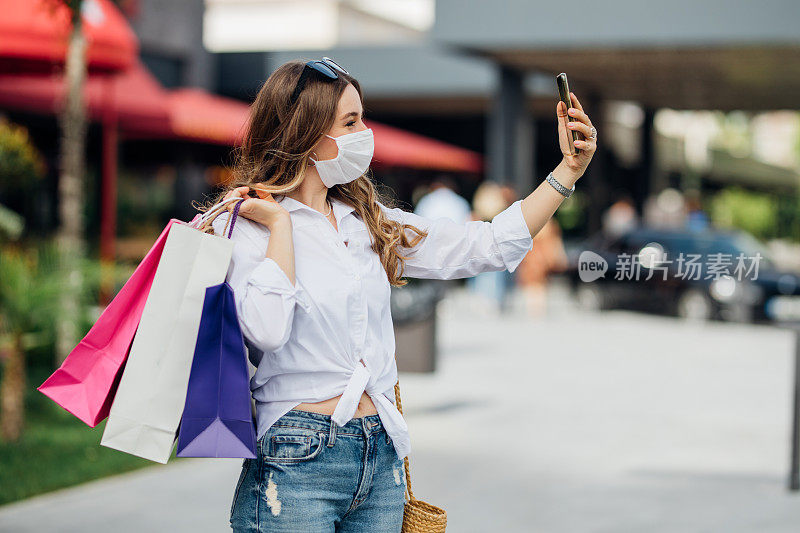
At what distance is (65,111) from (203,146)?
23.2ft

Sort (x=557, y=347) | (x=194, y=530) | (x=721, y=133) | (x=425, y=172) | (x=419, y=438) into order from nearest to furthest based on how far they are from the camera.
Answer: (x=194, y=530) → (x=419, y=438) → (x=557, y=347) → (x=425, y=172) → (x=721, y=133)

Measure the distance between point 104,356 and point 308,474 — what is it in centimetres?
52

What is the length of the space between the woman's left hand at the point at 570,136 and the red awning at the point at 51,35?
20.1 feet

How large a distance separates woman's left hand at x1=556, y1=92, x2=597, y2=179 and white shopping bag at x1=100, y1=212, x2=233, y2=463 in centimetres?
84

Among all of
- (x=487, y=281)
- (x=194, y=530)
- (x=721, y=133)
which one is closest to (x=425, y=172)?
(x=487, y=281)

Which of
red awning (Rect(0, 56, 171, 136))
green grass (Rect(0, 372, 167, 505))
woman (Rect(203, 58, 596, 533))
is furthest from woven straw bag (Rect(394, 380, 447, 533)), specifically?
red awning (Rect(0, 56, 171, 136))

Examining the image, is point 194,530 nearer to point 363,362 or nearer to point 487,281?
point 363,362

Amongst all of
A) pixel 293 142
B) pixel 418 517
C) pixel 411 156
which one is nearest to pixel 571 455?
pixel 418 517

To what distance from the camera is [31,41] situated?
8.39 meters

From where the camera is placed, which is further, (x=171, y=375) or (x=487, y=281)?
(x=487, y=281)

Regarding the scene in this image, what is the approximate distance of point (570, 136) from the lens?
2572 millimetres

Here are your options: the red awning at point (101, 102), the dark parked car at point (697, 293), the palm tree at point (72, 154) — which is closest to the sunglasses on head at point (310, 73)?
the palm tree at point (72, 154)

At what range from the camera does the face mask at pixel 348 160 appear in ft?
8.16

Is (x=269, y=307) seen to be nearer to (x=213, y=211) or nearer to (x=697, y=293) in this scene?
(x=213, y=211)
